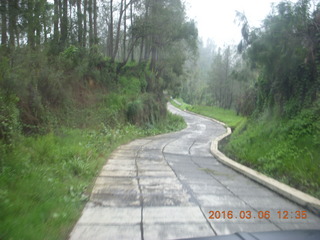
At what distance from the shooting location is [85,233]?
364 cm

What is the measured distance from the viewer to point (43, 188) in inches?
180

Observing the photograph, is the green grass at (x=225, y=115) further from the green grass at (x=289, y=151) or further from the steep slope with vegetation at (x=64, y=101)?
the green grass at (x=289, y=151)

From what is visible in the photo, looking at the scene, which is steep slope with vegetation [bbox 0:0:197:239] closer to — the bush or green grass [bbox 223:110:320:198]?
the bush

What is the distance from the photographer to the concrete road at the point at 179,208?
3793 millimetres

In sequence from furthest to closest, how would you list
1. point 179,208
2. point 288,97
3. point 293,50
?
point 288,97, point 293,50, point 179,208

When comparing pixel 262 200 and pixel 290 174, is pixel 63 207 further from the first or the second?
pixel 290 174

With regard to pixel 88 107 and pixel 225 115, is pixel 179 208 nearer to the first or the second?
pixel 88 107

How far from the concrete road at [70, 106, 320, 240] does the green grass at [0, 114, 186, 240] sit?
26 cm

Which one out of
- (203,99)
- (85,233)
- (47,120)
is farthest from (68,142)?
(203,99)

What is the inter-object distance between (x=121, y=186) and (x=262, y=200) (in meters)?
2.97

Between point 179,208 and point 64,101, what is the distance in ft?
35.5
